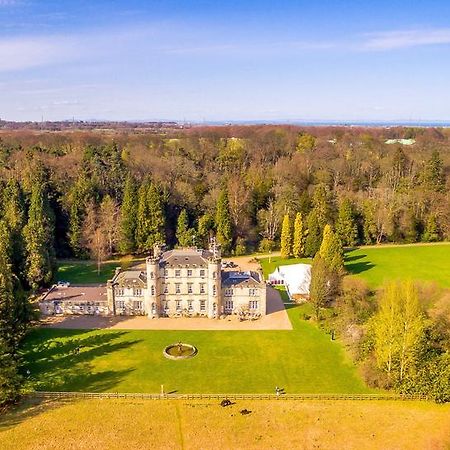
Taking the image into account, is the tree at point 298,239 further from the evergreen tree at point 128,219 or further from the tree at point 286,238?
the evergreen tree at point 128,219

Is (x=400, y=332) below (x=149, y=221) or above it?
below

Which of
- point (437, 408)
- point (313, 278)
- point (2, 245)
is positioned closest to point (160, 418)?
point (437, 408)

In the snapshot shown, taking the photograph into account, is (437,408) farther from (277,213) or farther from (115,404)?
(277,213)

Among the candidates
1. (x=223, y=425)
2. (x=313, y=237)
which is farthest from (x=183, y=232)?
(x=223, y=425)

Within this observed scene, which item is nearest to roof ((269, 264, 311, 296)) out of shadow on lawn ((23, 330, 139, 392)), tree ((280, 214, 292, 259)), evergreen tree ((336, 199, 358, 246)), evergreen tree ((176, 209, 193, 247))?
tree ((280, 214, 292, 259))

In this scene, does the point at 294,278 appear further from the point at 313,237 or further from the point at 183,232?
the point at 183,232

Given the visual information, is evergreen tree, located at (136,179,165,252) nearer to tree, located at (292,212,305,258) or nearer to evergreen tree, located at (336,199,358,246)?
tree, located at (292,212,305,258)
